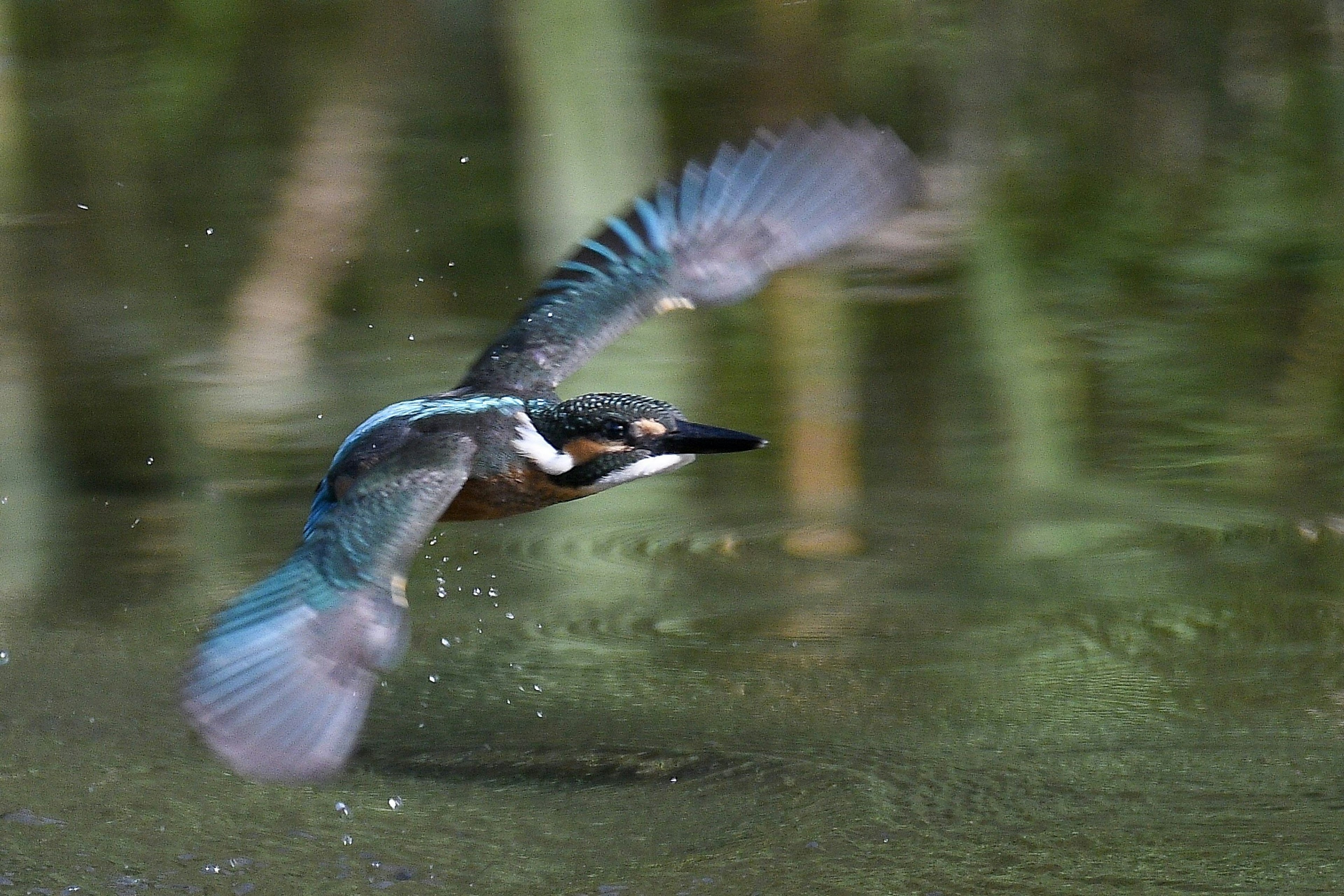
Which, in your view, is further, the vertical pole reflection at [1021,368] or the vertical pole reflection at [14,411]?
the vertical pole reflection at [1021,368]

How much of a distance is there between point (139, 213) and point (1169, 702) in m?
4.16

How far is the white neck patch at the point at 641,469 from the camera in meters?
2.94

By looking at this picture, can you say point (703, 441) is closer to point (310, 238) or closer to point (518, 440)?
point (518, 440)

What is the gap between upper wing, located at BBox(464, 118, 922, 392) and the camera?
3277 mm

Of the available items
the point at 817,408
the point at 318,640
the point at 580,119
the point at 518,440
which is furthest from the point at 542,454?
the point at 580,119

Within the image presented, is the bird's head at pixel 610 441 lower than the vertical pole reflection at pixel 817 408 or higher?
higher

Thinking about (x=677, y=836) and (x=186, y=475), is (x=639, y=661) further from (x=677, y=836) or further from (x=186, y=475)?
(x=186, y=475)

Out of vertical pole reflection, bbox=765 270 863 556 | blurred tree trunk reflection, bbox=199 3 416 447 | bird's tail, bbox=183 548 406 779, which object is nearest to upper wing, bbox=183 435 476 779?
bird's tail, bbox=183 548 406 779

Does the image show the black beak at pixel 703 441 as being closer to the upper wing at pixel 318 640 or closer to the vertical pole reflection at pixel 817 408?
the upper wing at pixel 318 640

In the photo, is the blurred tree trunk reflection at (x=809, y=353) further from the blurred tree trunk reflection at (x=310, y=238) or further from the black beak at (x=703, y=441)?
the blurred tree trunk reflection at (x=310, y=238)

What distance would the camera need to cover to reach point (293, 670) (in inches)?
92.4

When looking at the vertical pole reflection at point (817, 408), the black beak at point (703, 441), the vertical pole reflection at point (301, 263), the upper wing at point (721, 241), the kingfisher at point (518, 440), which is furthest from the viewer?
the vertical pole reflection at point (301, 263)

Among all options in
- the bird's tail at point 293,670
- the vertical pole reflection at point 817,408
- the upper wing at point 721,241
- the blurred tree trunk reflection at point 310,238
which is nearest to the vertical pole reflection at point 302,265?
the blurred tree trunk reflection at point 310,238

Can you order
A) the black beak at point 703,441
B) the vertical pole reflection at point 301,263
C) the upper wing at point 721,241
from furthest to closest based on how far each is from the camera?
the vertical pole reflection at point 301,263
the upper wing at point 721,241
the black beak at point 703,441
